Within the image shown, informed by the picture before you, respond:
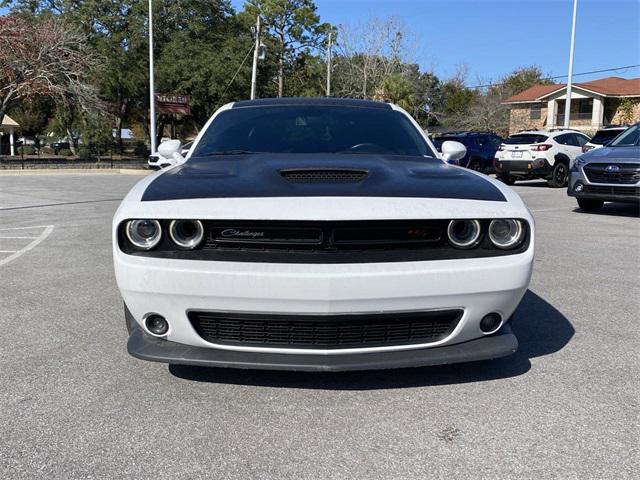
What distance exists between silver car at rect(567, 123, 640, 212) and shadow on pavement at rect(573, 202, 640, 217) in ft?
1.78

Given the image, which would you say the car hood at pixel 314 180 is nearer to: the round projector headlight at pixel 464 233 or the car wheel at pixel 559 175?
the round projector headlight at pixel 464 233

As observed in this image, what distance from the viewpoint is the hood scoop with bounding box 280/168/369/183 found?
3084 mm

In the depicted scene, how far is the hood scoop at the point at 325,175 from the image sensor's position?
10.1 ft

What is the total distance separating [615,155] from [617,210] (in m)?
2.05

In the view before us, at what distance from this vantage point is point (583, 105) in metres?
47.8

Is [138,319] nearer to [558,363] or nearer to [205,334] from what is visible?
[205,334]

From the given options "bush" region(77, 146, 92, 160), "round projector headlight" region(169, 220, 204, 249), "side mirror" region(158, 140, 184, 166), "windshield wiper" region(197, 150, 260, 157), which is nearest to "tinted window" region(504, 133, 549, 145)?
"side mirror" region(158, 140, 184, 166)

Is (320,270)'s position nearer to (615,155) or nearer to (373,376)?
(373,376)

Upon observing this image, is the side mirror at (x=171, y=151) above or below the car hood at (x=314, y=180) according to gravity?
above

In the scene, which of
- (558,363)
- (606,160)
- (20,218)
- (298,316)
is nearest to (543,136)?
(606,160)

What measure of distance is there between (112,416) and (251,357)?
72cm

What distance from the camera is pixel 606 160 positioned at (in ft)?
33.3

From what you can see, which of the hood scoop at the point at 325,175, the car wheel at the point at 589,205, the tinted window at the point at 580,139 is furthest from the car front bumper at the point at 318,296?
the tinted window at the point at 580,139

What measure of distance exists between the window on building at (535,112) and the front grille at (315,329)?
50730 millimetres
